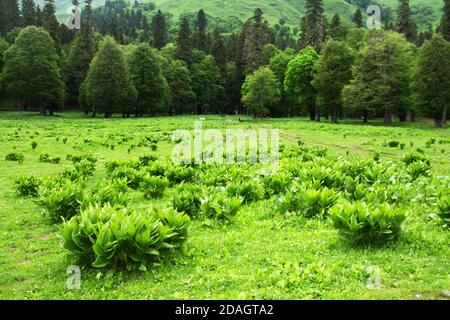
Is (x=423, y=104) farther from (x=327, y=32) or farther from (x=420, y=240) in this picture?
(x=420, y=240)

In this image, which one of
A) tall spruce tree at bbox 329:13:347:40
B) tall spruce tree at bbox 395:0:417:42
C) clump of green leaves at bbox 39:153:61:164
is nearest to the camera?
clump of green leaves at bbox 39:153:61:164

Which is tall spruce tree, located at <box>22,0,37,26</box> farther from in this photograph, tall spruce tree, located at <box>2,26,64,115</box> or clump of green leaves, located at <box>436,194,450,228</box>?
clump of green leaves, located at <box>436,194,450,228</box>

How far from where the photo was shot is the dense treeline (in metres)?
58.9

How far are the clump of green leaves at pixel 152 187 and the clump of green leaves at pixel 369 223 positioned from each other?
7695 millimetres

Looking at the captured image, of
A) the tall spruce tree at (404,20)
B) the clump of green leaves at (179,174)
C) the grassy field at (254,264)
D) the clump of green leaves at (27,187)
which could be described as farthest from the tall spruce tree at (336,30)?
the clump of green leaves at (27,187)

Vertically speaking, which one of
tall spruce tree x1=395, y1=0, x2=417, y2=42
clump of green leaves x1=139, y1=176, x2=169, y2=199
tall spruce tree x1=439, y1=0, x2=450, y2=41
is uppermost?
tall spruce tree x1=395, y1=0, x2=417, y2=42

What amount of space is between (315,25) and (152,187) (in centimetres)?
7499

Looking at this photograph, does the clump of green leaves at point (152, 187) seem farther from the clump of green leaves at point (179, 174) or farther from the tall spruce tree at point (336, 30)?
the tall spruce tree at point (336, 30)

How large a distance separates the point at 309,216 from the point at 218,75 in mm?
87541

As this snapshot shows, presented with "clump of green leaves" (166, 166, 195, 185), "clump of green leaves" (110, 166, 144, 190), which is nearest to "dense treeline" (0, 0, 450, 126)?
"clump of green leaves" (166, 166, 195, 185)

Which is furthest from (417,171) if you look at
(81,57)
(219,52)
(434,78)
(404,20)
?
(219,52)

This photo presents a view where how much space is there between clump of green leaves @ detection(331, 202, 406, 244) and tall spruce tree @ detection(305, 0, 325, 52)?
75.9 metres

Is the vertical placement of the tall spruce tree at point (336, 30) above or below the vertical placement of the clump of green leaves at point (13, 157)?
above

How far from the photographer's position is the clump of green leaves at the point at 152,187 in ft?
51.6
